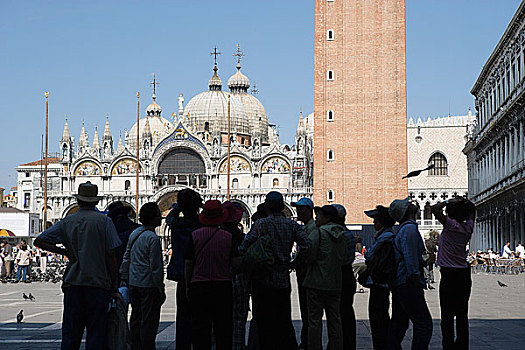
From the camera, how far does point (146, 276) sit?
25.0 ft

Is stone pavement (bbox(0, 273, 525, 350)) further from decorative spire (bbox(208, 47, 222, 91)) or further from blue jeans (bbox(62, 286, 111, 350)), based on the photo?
decorative spire (bbox(208, 47, 222, 91))

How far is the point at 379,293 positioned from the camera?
25.6 feet

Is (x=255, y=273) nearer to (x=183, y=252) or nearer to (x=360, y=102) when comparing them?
(x=183, y=252)

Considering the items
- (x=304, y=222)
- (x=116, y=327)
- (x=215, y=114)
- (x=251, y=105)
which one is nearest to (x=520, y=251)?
(x=304, y=222)

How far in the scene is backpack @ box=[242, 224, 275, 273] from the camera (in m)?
6.88

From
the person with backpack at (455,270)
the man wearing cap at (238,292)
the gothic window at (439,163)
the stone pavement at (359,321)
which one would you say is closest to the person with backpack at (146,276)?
the man wearing cap at (238,292)

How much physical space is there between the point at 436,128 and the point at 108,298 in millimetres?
59249

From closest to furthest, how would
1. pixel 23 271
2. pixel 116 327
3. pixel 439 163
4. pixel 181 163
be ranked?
pixel 116 327 → pixel 23 271 → pixel 439 163 → pixel 181 163

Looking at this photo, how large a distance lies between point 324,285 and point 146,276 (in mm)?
A: 1691

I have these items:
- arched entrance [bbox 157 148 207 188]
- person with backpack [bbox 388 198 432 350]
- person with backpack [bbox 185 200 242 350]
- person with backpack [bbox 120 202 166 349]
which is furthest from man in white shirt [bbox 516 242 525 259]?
arched entrance [bbox 157 148 207 188]

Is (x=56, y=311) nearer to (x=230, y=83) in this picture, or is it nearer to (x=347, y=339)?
(x=347, y=339)

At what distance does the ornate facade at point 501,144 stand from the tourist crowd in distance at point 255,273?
23.0 m

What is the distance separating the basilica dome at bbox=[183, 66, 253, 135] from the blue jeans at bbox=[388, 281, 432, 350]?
65.9m

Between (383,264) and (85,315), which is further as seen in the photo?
(383,264)
